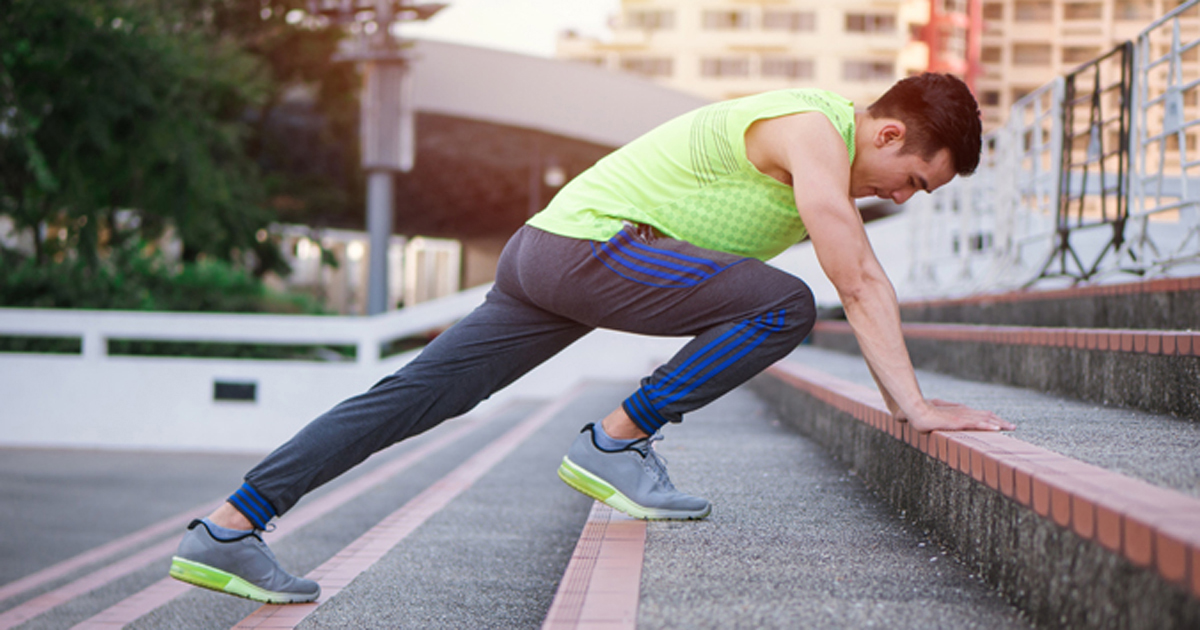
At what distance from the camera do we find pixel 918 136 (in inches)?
78.6

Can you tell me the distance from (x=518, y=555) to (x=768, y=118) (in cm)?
168

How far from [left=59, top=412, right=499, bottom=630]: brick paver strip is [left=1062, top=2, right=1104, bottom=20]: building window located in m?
54.8

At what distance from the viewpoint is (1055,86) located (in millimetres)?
5074

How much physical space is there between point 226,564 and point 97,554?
3018mm

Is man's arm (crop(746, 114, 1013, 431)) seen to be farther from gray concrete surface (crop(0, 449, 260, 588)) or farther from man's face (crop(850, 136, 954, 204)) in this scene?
gray concrete surface (crop(0, 449, 260, 588))

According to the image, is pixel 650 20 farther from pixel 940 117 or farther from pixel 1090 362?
pixel 940 117

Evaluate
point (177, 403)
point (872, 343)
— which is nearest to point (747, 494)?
point (872, 343)

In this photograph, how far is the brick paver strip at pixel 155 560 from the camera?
3.10m

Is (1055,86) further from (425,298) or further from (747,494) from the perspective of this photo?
(425,298)

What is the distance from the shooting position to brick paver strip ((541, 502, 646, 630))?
1573 mm

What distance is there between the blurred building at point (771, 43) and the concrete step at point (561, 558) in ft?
158

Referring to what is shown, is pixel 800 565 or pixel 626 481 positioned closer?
pixel 800 565

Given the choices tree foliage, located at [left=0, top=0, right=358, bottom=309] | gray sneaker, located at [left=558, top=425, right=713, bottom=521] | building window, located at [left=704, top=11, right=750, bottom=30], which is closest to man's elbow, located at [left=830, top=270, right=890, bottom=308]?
gray sneaker, located at [left=558, top=425, right=713, bottom=521]

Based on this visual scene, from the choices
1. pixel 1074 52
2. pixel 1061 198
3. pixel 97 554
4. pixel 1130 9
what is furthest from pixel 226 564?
pixel 1130 9
